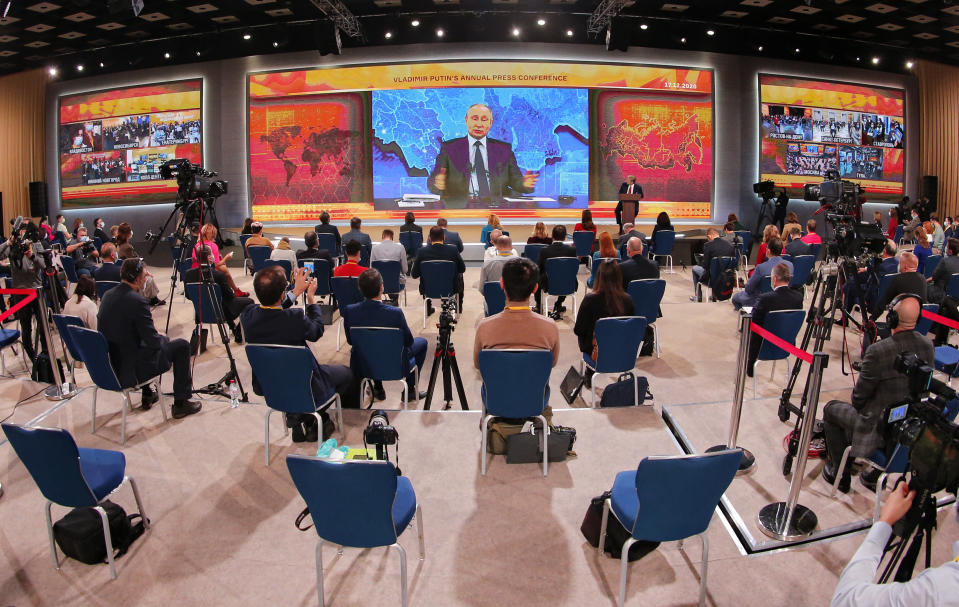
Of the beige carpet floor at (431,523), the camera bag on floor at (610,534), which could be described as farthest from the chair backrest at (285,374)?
the camera bag on floor at (610,534)

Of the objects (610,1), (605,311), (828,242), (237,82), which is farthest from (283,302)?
(237,82)

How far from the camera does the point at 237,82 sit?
13602 millimetres

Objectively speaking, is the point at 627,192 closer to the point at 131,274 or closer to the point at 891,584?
the point at 131,274

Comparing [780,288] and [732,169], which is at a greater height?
[732,169]

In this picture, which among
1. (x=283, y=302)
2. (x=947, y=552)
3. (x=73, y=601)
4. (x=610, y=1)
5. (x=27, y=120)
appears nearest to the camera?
(x=73, y=601)

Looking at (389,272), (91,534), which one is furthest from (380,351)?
(389,272)

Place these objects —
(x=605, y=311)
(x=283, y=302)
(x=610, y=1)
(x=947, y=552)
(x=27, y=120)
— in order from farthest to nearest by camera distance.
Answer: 1. (x=27, y=120)
2. (x=610, y=1)
3. (x=605, y=311)
4. (x=283, y=302)
5. (x=947, y=552)

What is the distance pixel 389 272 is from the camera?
7.29m

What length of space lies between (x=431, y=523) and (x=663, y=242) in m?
8.37

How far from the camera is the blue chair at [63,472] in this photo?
2502mm

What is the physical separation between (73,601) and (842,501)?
12.2ft

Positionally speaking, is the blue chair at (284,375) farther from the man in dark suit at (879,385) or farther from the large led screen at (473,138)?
the large led screen at (473,138)

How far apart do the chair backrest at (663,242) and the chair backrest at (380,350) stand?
283 inches

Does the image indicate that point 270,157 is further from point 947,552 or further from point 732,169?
point 947,552
